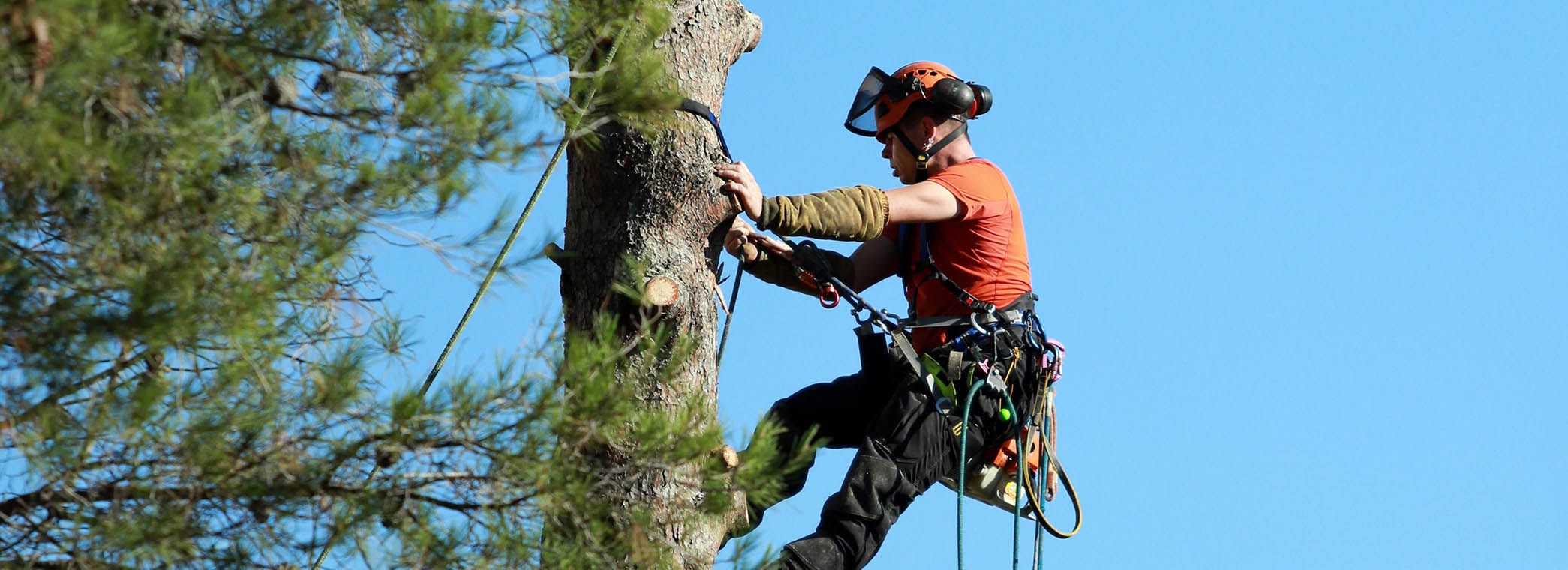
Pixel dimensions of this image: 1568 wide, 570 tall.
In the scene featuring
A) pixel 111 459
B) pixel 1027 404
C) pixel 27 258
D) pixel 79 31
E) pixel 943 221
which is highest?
pixel 943 221

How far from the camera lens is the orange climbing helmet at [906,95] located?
14.8ft

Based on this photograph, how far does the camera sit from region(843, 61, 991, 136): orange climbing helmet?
14.8 feet

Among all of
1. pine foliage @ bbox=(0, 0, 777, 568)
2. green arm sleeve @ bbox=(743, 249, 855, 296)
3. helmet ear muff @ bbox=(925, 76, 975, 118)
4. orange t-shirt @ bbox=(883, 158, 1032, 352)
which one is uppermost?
helmet ear muff @ bbox=(925, 76, 975, 118)

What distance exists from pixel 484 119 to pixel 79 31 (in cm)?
71

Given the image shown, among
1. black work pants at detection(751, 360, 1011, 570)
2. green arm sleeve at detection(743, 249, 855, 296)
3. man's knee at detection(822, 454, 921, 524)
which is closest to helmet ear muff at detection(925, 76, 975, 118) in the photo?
green arm sleeve at detection(743, 249, 855, 296)

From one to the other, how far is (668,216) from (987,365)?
0.99 meters

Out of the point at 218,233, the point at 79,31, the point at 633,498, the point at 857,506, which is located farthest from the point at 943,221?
the point at 79,31

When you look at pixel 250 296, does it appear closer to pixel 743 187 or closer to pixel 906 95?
pixel 743 187

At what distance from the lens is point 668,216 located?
12.1ft

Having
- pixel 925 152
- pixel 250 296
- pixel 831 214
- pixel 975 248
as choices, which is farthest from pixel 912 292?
pixel 250 296

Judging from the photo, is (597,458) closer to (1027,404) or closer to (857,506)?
(857,506)

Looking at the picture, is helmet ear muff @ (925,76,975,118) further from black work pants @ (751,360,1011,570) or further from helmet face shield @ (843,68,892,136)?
black work pants @ (751,360,1011,570)

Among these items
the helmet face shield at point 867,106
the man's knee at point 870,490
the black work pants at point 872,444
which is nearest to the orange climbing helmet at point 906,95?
the helmet face shield at point 867,106

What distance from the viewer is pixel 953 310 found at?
440 cm
